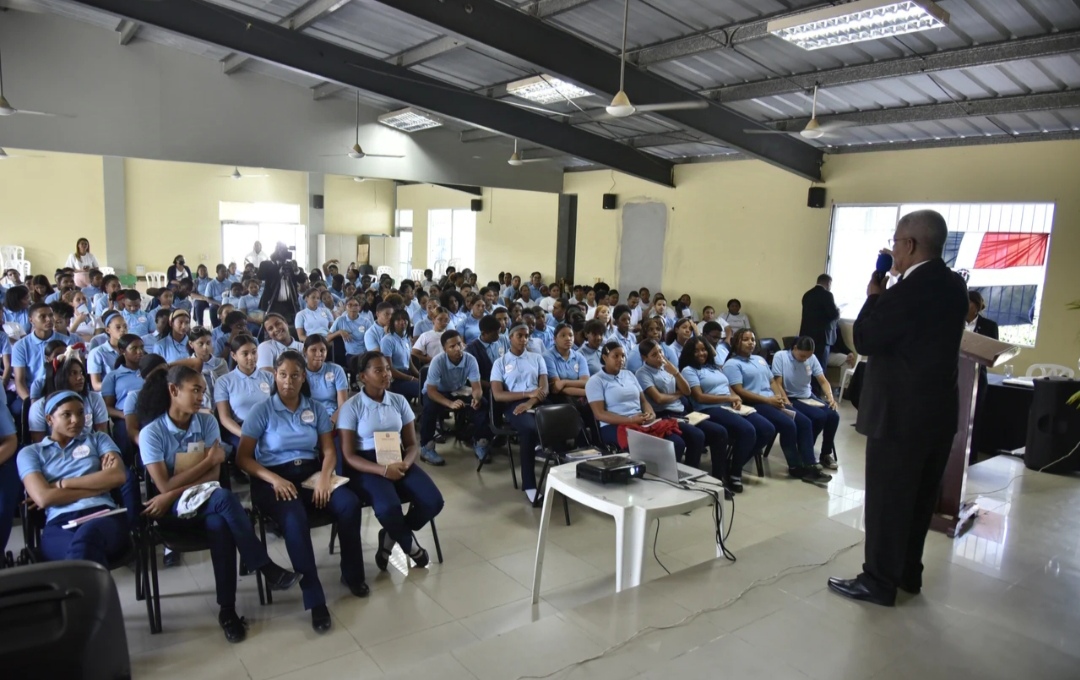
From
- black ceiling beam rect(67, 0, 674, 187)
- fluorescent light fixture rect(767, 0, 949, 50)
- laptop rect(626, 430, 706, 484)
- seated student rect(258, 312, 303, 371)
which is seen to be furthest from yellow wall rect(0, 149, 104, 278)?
laptop rect(626, 430, 706, 484)

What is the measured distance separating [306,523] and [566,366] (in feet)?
8.96

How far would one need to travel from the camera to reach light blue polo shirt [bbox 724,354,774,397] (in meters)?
5.33

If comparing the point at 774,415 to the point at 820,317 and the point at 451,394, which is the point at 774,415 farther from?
the point at 820,317

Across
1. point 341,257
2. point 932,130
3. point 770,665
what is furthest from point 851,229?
point 341,257

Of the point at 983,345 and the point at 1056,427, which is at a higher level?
the point at 983,345

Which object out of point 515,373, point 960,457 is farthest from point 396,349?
point 960,457

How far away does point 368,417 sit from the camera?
3.53 meters

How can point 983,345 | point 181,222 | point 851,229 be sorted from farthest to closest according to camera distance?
point 181,222
point 851,229
point 983,345

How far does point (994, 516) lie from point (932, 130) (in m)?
5.57

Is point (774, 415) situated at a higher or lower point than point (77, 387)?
lower

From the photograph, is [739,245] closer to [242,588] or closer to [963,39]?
[963,39]

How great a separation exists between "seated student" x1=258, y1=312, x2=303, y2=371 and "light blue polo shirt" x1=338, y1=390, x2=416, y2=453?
1.49 metres

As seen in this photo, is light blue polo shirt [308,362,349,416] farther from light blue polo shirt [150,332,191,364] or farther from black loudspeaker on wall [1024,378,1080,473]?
black loudspeaker on wall [1024,378,1080,473]

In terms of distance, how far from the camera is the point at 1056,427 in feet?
15.4
